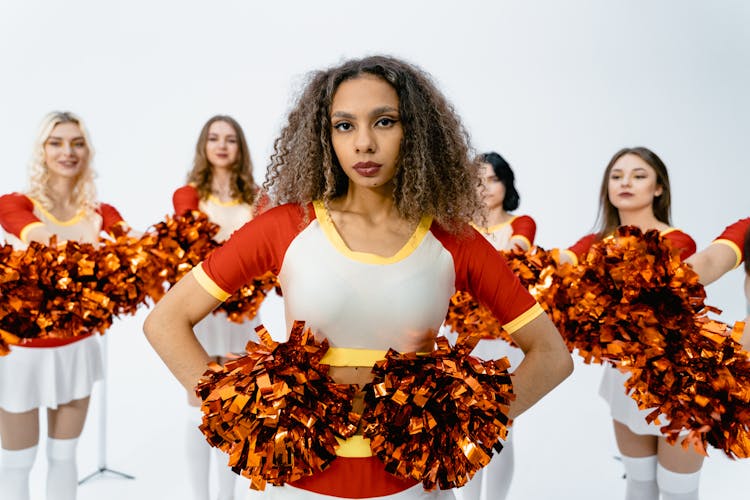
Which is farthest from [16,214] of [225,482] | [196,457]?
[225,482]

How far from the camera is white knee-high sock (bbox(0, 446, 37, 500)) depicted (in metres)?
3.21

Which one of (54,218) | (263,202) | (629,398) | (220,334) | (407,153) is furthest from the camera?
(220,334)

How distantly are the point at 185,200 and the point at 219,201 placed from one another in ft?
0.59

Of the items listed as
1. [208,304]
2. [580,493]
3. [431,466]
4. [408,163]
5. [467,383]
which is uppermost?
[408,163]

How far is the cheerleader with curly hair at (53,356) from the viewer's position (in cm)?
318

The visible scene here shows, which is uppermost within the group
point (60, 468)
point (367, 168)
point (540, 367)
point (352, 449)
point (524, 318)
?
point (367, 168)

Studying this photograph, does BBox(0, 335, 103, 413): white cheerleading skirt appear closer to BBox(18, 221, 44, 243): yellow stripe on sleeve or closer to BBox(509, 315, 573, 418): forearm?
BBox(18, 221, 44, 243): yellow stripe on sleeve

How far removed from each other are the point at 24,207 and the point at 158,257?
63 centimetres

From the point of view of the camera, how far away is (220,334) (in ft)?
12.8

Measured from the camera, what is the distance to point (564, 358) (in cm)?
182

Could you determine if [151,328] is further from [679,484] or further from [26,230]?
[679,484]

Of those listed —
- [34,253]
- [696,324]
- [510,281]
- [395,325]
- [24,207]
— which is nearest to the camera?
[395,325]

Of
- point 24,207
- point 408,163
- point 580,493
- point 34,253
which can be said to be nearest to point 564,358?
point 408,163

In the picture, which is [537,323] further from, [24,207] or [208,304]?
[24,207]
